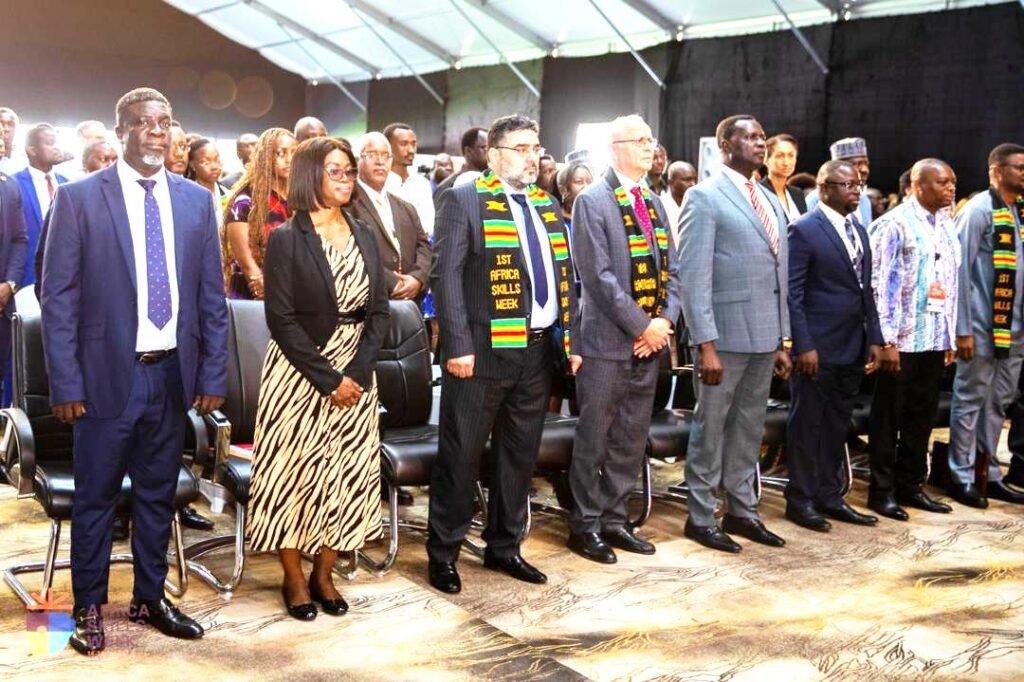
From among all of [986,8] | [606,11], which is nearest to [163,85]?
[606,11]

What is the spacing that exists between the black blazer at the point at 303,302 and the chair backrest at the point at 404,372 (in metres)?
0.92

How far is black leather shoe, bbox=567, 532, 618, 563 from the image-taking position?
15.0ft

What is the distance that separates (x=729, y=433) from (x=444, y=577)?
1.52 m

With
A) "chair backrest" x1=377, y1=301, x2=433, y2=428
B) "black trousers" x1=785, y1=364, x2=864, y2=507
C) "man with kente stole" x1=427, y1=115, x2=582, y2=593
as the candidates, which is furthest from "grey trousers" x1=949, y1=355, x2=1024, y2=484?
"chair backrest" x1=377, y1=301, x2=433, y2=428

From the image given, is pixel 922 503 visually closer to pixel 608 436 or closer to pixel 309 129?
pixel 608 436

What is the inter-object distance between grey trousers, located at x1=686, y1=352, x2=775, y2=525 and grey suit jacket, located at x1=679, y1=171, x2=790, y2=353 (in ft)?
0.36

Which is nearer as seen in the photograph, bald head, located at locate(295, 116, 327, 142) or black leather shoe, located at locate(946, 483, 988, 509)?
black leather shoe, located at locate(946, 483, 988, 509)

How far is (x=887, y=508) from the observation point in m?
5.54

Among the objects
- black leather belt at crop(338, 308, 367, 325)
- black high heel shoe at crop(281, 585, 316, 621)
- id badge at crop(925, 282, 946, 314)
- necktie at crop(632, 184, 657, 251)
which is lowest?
black high heel shoe at crop(281, 585, 316, 621)

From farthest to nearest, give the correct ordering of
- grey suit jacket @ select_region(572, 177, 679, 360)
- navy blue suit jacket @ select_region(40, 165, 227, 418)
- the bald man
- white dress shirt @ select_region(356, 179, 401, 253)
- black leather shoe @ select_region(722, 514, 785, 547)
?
the bald man < white dress shirt @ select_region(356, 179, 401, 253) < black leather shoe @ select_region(722, 514, 785, 547) < grey suit jacket @ select_region(572, 177, 679, 360) < navy blue suit jacket @ select_region(40, 165, 227, 418)

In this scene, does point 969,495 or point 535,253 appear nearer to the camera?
point 535,253

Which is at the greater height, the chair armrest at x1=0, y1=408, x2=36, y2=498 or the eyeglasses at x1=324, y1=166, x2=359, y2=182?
the eyeglasses at x1=324, y1=166, x2=359, y2=182

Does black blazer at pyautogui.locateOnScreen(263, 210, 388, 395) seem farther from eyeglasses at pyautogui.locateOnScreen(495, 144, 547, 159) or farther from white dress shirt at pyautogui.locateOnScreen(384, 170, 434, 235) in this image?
white dress shirt at pyautogui.locateOnScreen(384, 170, 434, 235)

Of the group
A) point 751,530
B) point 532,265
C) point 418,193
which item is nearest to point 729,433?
point 751,530
